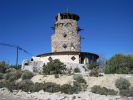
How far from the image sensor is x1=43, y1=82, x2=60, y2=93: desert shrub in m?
38.4

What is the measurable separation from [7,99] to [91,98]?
915 centimetres

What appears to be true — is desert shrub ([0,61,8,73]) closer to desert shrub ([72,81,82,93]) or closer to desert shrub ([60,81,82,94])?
desert shrub ([60,81,82,94])

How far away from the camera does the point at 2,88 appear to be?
42000mm

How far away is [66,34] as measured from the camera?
2584 inches

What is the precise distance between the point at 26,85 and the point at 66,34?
85.7ft

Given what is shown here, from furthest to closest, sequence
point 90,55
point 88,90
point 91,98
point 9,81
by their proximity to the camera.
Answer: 1. point 90,55
2. point 9,81
3. point 88,90
4. point 91,98

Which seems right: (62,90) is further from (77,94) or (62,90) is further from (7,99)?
(7,99)

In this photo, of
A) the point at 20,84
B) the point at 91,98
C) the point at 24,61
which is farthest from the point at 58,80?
the point at 24,61

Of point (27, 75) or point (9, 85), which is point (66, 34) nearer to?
point (27, 75)

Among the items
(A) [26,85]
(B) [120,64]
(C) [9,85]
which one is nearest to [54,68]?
(A) [26,85]

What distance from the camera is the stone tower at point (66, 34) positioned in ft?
213

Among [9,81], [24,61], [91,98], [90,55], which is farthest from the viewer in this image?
[90,55]

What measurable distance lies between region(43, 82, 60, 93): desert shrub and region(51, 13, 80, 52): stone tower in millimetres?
25054

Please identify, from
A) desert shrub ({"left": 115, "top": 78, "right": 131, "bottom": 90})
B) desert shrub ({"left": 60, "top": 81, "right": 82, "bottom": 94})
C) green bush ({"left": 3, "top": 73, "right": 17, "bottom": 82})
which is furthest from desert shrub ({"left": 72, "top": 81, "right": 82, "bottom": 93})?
green bush ({"left": 3, "top": 73, "right": 17, "bottom": 82})
